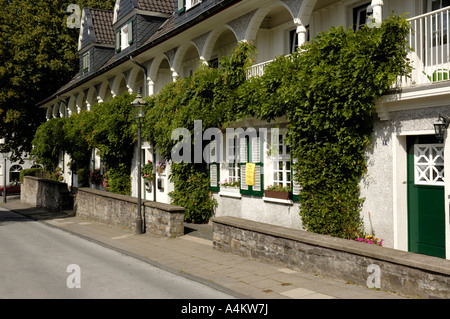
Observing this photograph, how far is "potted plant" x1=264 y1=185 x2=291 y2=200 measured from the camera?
1234cm

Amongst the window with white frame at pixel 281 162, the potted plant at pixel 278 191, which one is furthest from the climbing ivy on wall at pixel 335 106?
the window with white frame at pixel 281 162

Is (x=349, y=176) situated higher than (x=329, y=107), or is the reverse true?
(x=329, y=107)

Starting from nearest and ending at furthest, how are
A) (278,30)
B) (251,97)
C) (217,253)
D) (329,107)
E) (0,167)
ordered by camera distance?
(329,107)
(217,253)
(251,97)
(278,30)
(0,167)

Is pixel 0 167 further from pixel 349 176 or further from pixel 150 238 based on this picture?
pixel 349 176

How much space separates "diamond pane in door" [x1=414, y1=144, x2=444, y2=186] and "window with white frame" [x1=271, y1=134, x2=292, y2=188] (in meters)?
3.88

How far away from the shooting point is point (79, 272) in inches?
364

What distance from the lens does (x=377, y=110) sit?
9570 millimetres

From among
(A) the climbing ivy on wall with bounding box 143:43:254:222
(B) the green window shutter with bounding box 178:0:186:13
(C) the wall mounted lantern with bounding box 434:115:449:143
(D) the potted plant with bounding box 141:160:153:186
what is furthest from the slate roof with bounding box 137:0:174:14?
(C) the wall mounted lantern with bounding box 434:115:449:143

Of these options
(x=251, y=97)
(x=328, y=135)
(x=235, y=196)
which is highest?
(x=251, y=97)

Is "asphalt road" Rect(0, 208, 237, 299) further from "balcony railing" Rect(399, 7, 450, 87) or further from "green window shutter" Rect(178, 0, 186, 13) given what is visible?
"green window shutter" Rect(178, 0, 186, 13)

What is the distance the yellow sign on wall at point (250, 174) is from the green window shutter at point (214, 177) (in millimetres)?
2000

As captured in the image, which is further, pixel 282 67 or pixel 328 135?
pixel 282 67
